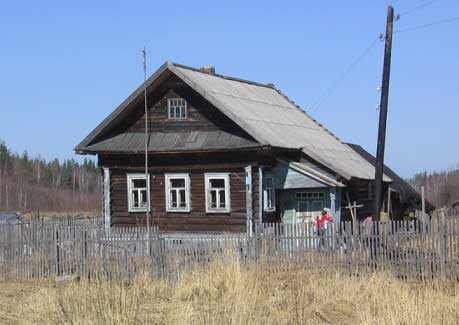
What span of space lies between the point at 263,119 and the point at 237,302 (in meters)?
17.8

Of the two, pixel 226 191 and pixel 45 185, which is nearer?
pixel 226 191

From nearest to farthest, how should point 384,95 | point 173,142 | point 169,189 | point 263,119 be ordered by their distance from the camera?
point 384,95, point 173,142, point 169,189, point 263,119

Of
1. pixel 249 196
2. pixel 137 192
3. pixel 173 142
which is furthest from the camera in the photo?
pixel 137 192

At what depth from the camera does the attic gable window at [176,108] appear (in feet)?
86.2

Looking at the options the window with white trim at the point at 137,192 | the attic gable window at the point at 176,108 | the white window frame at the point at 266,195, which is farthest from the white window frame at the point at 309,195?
the window with white trim at the point at 137,192

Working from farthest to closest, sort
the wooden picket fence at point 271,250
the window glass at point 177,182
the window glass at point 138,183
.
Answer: the window glass at point 138,183, the window glass at point 177,182, the wooden picket fence at point 271,250

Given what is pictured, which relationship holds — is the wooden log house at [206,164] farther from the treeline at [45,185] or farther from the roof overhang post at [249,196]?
the treeline at [45,185]

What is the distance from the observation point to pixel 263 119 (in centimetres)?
2692

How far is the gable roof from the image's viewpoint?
24.9 meters

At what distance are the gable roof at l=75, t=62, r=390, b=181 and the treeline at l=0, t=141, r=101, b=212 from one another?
176 feet

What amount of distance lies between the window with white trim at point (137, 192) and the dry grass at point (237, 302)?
11.7 metres

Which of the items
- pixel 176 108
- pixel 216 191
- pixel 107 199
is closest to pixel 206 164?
pixel 216 191

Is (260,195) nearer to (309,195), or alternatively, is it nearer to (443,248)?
(309,195)

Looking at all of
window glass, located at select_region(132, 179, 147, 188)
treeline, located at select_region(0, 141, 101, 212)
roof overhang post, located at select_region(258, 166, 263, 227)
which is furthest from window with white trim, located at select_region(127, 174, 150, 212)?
treeline, located at select_region(0, 141, 101, 212)
